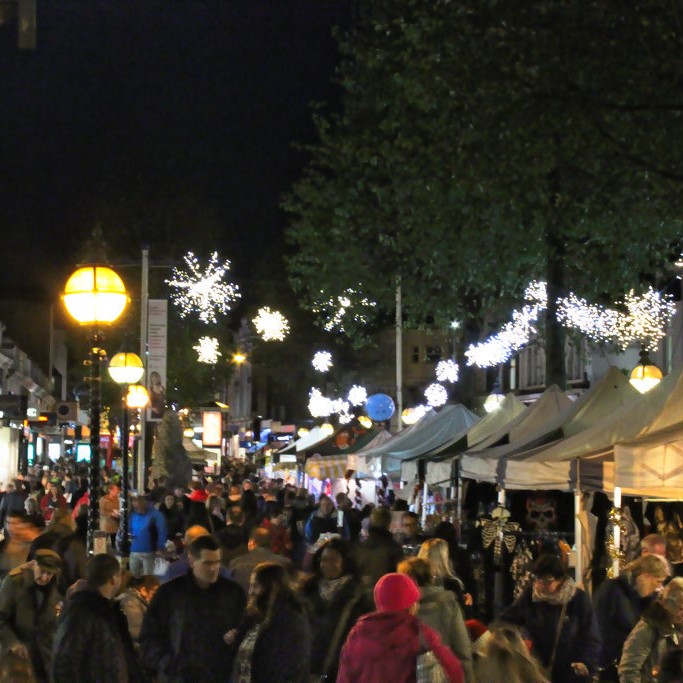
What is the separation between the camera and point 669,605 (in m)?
8.46

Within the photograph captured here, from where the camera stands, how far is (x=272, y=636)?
293 inches

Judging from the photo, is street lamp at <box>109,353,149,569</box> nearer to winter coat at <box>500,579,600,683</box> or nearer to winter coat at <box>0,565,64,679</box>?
winter coat at <box>0,565,64,679</box>

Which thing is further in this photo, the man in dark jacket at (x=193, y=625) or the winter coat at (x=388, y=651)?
the man in dark jacket at (x=193, y=625)

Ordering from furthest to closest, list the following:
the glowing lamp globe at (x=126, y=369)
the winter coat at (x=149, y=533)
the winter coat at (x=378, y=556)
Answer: the glowing lamp globe at (x=126, y=369) < the winter coat at (x=149, y=533) < the winter coat at (x=378, y=556)

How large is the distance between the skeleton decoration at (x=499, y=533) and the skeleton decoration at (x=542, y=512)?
2.22 m

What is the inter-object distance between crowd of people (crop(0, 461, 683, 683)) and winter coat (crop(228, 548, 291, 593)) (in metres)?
0.02

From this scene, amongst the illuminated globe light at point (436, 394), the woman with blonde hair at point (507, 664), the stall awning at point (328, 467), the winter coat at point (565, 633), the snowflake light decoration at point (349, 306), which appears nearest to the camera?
the woman with blonde hair at point (507, 664)

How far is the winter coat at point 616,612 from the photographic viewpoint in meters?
10.2

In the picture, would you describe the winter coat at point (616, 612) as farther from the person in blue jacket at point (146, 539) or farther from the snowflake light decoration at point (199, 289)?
the snowflake light decoration at point (199, 289)

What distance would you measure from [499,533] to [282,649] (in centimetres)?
1059

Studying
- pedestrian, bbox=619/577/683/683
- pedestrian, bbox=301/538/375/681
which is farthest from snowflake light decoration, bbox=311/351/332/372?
pedestrian, bbox=619/577/683/683

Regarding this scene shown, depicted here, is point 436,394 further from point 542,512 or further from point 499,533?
point 499,533

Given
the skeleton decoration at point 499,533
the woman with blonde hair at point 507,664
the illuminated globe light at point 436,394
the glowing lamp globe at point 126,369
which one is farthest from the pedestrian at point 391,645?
the illuminated globe light at point 436,394

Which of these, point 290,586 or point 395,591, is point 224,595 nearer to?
point 290,586
